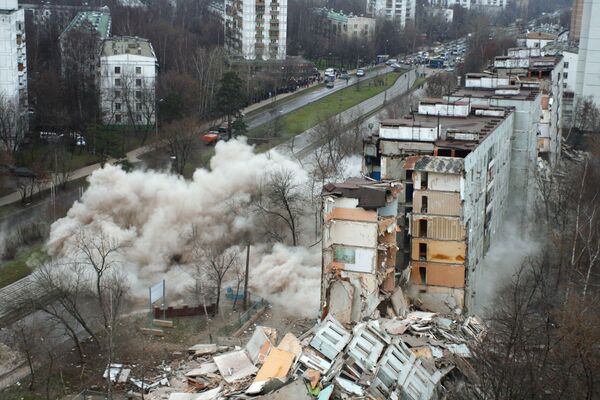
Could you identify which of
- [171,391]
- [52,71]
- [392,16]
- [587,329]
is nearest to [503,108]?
[587,329]

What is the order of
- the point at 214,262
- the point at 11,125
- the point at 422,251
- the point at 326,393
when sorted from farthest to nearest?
the point at 11,125 → the point at 214,262 → the point at 422,251 → the point at 326,393

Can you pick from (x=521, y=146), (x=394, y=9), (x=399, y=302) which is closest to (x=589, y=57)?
(x=521, y=146)

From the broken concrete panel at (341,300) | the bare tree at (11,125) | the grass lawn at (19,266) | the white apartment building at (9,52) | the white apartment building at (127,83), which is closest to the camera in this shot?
the broken concrete panel at (341,300)

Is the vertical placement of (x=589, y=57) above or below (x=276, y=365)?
above

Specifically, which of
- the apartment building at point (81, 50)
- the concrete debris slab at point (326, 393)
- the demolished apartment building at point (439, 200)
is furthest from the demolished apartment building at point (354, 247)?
the apartment building at point (81, 50)

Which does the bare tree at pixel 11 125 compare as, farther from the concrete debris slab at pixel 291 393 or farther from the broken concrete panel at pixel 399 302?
the concrete debris slab at pixel 291 393

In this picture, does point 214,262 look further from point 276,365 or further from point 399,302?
point 276,365

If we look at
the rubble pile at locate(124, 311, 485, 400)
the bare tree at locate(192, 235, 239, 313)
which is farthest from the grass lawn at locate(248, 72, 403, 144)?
the rubble pile at locate(124, 311, 485, 400)
